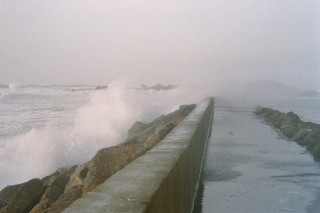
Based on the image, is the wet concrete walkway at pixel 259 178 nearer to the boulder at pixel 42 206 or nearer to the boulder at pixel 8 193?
the boulder at pixel 42 206

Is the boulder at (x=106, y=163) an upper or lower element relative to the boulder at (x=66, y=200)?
upper

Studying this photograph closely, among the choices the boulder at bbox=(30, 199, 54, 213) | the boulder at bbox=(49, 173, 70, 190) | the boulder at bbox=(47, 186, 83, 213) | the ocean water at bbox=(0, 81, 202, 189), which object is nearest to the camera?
the boulder at bbox=(47, 186, 83, 213)

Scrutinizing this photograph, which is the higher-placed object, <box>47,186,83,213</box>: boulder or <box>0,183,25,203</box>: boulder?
<box>47,186,83,213</box>: boulder

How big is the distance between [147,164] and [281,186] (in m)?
3.11

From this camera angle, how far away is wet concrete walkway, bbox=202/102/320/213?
5.11 m

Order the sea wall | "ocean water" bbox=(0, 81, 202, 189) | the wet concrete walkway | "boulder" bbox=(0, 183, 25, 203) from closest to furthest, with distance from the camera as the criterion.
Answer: the sea wall < the wet concrete walkway < "boulder" bbox=(0, 183, 25, 203) < "ocean water" bbox=(0, 81, 202, 189)

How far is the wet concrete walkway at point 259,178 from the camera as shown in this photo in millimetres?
5105

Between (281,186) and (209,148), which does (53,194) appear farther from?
(209,148)

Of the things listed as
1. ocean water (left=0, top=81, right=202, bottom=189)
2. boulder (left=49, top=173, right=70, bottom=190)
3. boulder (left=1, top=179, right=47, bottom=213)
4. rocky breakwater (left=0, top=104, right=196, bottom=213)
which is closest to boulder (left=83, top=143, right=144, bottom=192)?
rocky breakwater (left=0, top=104, right=196, bottom=213)

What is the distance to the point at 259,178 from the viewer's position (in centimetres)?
655

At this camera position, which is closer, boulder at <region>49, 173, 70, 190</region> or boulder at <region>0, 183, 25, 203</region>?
boulder at <region>0, 183, 25, 203</region>

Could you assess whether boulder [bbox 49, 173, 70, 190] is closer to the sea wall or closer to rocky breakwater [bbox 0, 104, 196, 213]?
rocky breakwater [bbox 0, 104, 196, 213]

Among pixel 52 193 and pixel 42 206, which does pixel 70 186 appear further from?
pixel 42 206

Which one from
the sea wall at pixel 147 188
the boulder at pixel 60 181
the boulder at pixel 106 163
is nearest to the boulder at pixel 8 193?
the boulder at pixel 60 181
